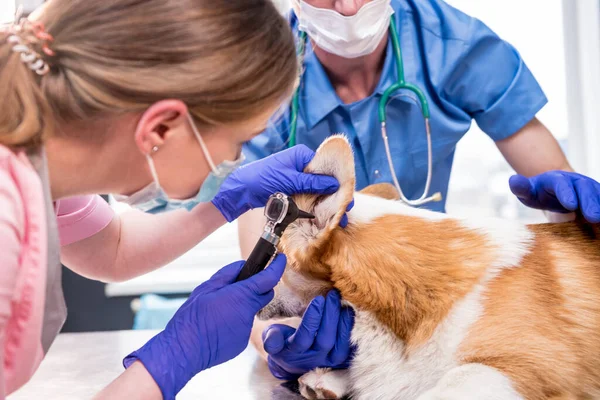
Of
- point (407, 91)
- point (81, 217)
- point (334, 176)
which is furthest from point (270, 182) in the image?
point (407, 91)

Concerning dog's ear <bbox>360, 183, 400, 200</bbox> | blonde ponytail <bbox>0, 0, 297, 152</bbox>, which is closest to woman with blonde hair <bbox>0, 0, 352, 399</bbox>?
blonde ponytail <bbox>0, 0, 297, 152</bbox>

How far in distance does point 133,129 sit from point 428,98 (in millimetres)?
1056

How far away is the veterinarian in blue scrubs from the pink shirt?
796 millimetres

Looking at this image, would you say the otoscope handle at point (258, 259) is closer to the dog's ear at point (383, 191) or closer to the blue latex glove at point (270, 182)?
the blue latex glove at point (270, 182)

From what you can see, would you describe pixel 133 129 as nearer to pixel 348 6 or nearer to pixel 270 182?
pixel 270 182

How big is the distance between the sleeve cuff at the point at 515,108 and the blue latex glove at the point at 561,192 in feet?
1.23

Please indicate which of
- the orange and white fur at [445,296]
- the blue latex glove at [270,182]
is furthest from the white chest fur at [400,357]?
the blue latex glove at [270,182]

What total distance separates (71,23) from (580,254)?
3.13ft

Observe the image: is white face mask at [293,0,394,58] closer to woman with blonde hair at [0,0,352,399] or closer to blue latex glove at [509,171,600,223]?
blue latex glove at [509,171,600,223]

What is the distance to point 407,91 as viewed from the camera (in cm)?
168

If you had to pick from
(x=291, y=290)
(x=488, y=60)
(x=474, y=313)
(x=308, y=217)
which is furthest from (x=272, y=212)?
(x=488, y=60)

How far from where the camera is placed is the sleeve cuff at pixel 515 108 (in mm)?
1659

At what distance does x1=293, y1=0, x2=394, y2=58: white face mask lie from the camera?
1.59m

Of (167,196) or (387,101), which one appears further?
(387,101)
